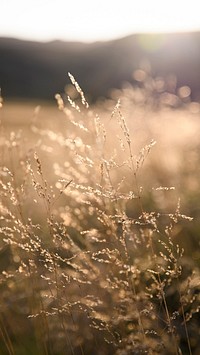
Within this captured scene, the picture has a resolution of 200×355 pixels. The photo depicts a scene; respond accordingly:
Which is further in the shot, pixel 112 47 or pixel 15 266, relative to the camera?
pixel 112 47

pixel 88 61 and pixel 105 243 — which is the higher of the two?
pixel 88 61

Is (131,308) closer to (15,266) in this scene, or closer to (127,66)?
(15,266)

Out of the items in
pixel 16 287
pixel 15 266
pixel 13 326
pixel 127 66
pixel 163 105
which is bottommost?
pixel 13 326

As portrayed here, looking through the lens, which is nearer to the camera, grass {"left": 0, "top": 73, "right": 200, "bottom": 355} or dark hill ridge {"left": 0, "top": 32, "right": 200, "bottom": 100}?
grass {"left": 0, "top": 73, "right": 200, "bottom": 355}

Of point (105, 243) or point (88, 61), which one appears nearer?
point (105, 243)

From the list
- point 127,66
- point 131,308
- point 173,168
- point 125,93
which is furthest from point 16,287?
point 127,66

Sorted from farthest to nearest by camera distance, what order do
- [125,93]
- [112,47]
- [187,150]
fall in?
1. [112,47]
2. [187,150]
3. [125,93]

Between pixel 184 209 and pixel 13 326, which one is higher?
pixel 184 209
